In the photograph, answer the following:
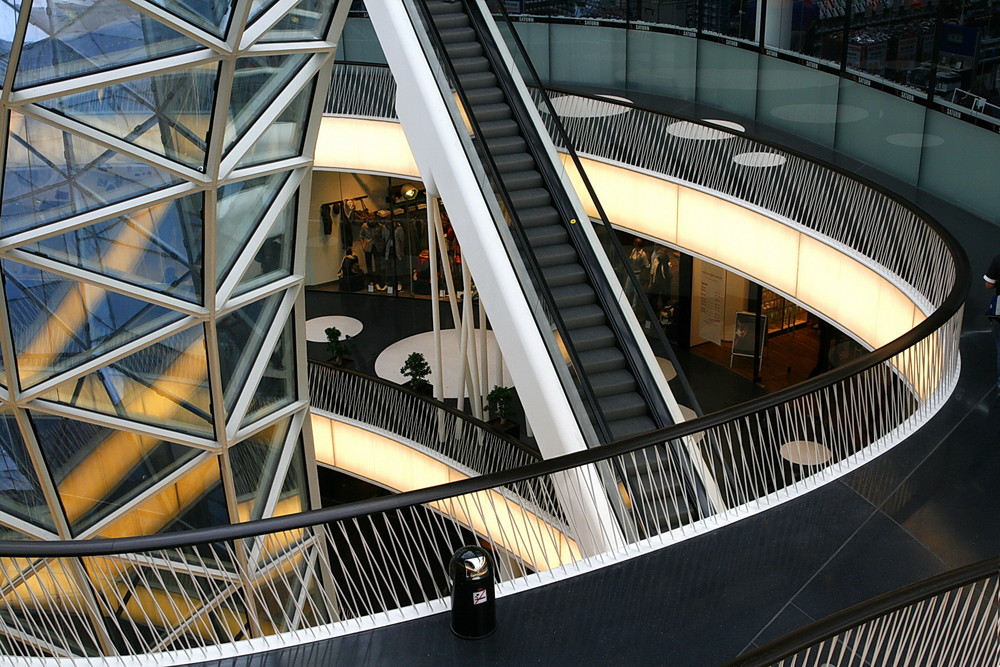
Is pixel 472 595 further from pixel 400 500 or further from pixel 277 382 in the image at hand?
pixel 277 382

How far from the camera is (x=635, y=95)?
30109 mm

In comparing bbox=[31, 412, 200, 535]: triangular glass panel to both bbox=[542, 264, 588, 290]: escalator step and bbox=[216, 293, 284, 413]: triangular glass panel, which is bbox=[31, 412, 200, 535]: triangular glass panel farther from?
bbox=[542, 264, 588, 290]: escalator step

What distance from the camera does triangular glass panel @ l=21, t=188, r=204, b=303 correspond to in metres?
14.6

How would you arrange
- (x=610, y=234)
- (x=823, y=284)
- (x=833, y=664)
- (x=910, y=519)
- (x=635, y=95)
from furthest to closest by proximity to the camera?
(x=635, y=95), (x=823, y=284), (x=610, y=234), (x=910, y=519), (x=833, y=664)

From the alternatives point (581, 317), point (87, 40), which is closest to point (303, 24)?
point (87, 40)

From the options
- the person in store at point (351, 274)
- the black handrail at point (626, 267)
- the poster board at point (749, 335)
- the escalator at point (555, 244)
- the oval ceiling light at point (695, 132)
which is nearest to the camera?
the black handrail at point (626, 267)

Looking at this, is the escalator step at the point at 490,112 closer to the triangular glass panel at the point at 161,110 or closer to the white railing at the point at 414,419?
the triangular glass panel at the point at 161,110

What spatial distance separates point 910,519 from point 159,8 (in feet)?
34.1

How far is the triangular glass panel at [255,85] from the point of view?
15309mm

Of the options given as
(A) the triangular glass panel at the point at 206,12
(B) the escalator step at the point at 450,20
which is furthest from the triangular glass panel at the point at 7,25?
(B) the escalator step at the point at 450,20

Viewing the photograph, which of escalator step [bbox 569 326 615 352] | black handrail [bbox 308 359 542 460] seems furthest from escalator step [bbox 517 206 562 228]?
black handrail [bbox 308 359 542 460]

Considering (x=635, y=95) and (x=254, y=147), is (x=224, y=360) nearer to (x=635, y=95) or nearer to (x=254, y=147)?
(x=254, y=147)

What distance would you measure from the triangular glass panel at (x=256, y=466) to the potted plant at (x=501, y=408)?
6.61 m

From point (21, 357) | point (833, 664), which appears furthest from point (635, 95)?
point (833, 664)
